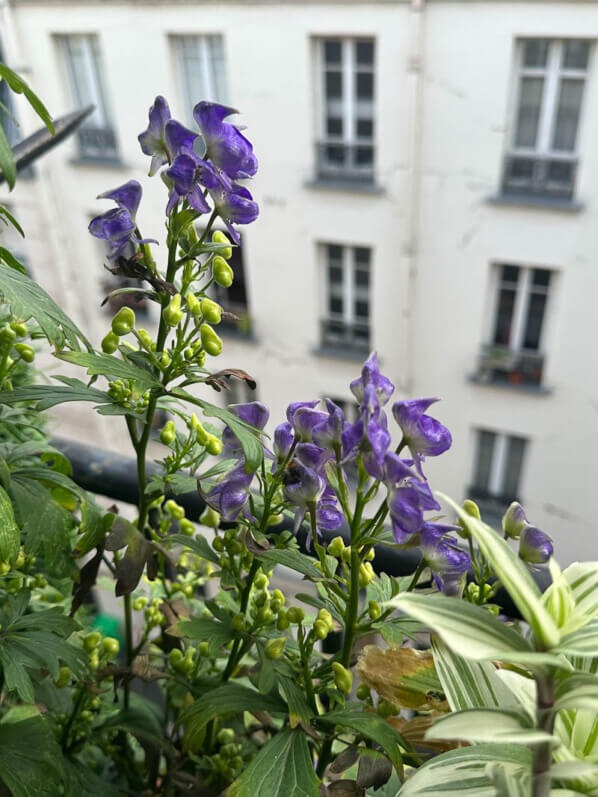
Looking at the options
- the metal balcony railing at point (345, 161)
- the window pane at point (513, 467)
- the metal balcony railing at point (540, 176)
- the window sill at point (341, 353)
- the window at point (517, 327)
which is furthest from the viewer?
the window sill at point (341, 353)

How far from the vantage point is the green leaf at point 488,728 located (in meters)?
0.27

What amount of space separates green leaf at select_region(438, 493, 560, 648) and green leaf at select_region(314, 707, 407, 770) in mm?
133

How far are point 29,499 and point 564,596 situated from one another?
1.16ft

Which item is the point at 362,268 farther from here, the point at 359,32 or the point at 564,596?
the point at 564,596

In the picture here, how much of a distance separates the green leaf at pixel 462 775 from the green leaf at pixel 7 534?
0.25 metres

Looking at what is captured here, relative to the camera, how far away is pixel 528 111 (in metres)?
3.75

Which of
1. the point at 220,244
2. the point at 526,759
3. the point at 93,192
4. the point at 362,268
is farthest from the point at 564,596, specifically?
the point at 93,192

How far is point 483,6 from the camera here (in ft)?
11.0

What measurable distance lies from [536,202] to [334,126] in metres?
1.25

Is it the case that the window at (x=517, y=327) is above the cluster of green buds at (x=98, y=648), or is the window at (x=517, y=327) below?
below

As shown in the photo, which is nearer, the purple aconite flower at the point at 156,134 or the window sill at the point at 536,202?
the purple aconite flower at the point at 156,134

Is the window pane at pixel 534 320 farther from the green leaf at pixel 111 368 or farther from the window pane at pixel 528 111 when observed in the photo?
the green leaf at pixel 111 368

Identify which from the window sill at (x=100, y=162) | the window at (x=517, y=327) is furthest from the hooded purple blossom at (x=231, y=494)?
the window sill at (x=100, y=162)

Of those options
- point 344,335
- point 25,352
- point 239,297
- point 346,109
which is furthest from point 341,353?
point 25,352
